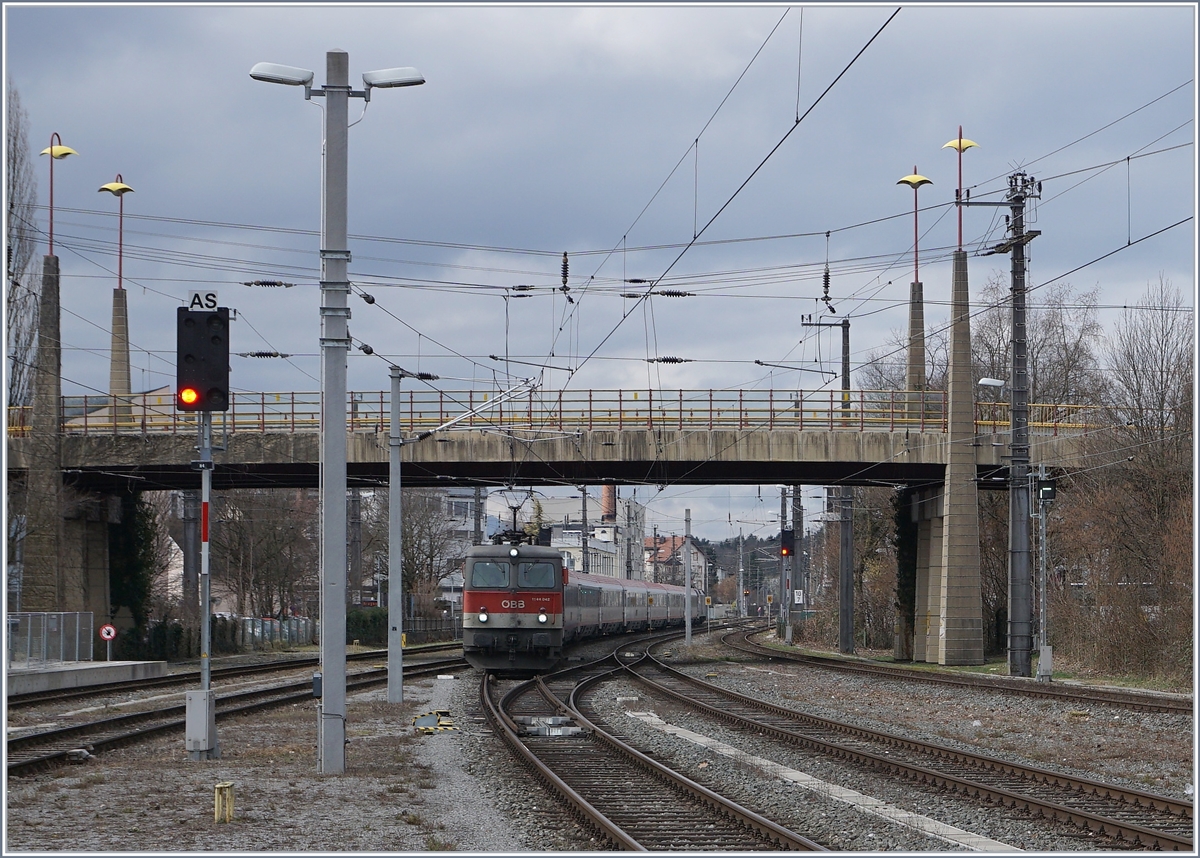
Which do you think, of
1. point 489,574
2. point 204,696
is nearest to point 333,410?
point 204,696

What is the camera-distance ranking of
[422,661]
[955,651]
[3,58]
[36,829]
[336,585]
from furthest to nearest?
[422,661] < [955,651] < [336,585] < [3,58] < [36,829]

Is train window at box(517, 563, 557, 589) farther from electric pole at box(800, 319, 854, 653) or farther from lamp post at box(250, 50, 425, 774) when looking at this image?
lamp post at box(250, 50, 425, 774)

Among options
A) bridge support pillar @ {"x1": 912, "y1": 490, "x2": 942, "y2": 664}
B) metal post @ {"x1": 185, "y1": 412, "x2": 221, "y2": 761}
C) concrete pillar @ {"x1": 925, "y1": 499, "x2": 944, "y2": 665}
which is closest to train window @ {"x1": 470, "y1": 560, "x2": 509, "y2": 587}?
concrete pillar @ {"x1": 925, "y1": 499, "x2": 944, "y2": 665}

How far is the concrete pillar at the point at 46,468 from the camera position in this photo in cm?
3522

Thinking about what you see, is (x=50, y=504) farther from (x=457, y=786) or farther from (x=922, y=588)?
(x=457, y=786)

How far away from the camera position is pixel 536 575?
107ft

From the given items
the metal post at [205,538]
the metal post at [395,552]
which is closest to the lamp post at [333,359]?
the metal post at [205,538]

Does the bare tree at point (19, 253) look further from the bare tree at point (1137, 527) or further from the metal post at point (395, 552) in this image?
the bare tree at point (1137, 527)

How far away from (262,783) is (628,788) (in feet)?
12.4

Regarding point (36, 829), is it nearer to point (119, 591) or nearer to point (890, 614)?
point (119, 591)

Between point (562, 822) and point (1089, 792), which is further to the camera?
point (1089, 792)

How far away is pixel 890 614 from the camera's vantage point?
53.6m

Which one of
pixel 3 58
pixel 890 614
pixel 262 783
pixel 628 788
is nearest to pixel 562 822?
→ pixel 628 788

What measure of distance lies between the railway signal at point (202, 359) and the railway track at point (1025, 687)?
15512 mm
